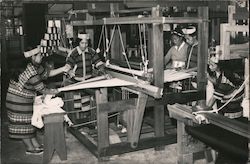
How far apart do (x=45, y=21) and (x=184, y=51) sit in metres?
7.34

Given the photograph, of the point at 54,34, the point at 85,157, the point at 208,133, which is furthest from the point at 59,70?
the point at 208,133

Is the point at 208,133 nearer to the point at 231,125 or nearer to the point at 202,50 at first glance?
the point at 231,125

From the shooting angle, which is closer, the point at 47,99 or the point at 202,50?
the point at 202,50

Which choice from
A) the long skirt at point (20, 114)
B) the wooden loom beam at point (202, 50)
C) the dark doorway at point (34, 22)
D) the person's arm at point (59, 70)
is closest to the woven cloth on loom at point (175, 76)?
the wooden loom beam at point (202, 50)

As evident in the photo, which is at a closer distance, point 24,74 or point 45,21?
point 24,74

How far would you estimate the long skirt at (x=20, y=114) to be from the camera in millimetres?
→ 5660

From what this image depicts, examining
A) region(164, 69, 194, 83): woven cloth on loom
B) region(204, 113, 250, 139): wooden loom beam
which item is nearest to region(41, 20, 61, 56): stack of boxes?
region(164, 69, 194, 83): woven cloth on loom

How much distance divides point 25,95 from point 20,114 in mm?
330

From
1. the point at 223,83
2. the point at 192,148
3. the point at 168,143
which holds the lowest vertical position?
the point at 168,143

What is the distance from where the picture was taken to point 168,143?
5.87m

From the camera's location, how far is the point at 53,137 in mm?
5402

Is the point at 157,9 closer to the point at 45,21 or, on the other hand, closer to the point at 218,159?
the point at 218,159

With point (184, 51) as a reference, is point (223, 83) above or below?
below

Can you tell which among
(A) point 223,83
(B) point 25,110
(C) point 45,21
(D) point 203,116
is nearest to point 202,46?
(A) point 223,83
